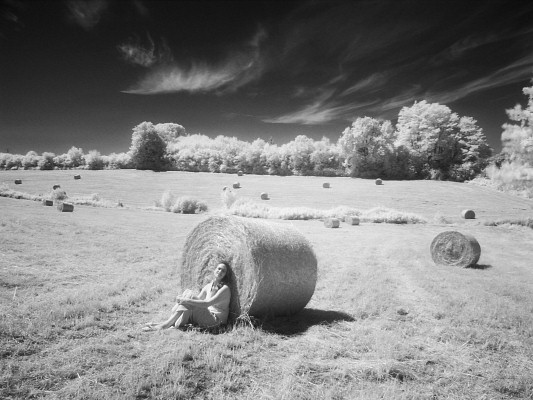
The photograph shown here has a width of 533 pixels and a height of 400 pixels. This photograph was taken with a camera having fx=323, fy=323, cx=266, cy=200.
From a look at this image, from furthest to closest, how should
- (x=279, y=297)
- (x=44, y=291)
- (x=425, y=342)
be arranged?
(x=44, y=291)
(x=279, y=297)
(x=425, y=342)

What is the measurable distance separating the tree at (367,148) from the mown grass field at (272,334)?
45775 millimetres

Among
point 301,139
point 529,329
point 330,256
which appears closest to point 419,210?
point 330,256

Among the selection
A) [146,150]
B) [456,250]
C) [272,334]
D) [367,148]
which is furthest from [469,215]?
[146,150]

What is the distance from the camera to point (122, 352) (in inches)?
196

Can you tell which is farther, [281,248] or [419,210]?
[419,210]

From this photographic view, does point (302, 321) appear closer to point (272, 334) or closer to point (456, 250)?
point (272, 334)

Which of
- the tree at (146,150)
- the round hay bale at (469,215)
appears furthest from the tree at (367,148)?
the tree at (146,150)

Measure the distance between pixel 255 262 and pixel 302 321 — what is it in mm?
1757

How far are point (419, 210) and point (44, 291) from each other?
3271 cm

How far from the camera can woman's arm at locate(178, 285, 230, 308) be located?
20.7 feet

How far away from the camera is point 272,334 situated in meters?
6.07

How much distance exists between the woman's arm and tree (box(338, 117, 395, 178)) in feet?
181

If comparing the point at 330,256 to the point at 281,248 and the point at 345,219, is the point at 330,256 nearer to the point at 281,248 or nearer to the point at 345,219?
the point at 281,248

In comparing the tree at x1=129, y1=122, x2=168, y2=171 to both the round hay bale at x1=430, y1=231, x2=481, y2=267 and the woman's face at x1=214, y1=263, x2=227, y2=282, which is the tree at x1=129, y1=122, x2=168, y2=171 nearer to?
the round hay bale at x1=430, y1=231, x2=481, y2=267
